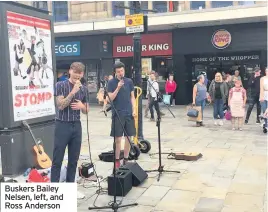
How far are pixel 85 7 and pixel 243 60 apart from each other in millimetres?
10270

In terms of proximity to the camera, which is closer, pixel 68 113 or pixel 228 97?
pixel 68 113

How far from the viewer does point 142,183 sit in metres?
5.77

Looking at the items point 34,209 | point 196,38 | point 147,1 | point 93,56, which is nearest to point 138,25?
point 34,209

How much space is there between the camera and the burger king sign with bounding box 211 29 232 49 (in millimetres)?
17672

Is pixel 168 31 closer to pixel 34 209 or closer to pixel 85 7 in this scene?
pixel 85 7

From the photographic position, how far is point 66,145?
196 inches

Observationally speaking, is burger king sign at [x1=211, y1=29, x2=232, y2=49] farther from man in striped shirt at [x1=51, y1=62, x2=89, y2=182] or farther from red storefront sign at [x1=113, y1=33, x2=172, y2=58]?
man in striped shirt at [x1=51, y1=62, x2=89, y2=182]

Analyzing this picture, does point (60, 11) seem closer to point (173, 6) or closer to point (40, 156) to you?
point (173, 6)

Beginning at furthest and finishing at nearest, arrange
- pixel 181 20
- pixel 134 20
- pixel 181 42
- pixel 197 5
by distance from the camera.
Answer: pixel 197 5, pixel 181 42, pixel 181 20, pixel 134 20

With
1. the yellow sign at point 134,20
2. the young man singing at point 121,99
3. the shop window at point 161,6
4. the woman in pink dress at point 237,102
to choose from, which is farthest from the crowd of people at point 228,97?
the shop window at point 161,6

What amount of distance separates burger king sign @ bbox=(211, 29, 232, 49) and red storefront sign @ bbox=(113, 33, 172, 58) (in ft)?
7.16

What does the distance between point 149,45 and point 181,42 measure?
5.41ft

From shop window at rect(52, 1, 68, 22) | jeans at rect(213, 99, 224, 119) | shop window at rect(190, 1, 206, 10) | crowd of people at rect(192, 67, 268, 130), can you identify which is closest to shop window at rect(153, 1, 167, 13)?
shop window at rect(190, 1, 206, 10)

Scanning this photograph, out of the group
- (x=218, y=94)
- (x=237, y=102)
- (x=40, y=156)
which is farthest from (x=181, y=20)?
(x=40, y=156)
